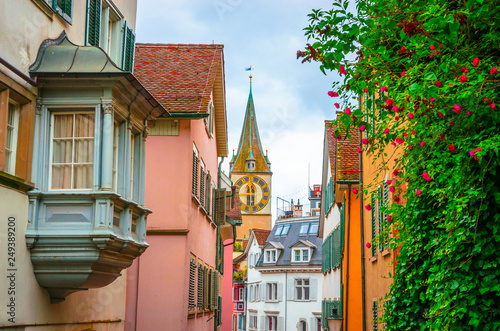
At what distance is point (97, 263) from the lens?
1041cm

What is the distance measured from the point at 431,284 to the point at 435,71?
2.33 metres

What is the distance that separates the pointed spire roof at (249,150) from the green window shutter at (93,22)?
100690 mm

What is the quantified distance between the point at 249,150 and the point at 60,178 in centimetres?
10399

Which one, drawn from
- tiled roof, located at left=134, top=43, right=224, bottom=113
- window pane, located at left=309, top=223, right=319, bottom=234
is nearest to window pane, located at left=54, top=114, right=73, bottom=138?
tiled roof, located at left=134, top=43, right=224, bottom=113

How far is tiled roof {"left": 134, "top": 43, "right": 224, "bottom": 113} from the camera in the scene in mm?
17406

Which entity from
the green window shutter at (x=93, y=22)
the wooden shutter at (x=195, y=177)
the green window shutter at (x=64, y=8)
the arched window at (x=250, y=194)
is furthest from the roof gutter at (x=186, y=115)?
the arched window at (x=250, y=194)

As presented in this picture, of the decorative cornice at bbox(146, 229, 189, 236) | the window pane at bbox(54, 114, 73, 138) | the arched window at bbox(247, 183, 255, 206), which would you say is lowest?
the decorative cornice at bbox(146, 229, 189, 236)

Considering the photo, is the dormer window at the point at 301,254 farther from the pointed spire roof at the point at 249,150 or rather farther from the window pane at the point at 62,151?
the pointed spire roof at the point at 249,150

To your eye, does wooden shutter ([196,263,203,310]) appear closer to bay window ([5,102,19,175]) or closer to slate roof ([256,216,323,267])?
bay window ([5,102,19,175])

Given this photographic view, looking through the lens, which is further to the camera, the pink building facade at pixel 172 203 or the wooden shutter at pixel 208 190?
the wooden shutter at pixel 208 190

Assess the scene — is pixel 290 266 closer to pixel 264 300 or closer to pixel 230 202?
pixel 264 300

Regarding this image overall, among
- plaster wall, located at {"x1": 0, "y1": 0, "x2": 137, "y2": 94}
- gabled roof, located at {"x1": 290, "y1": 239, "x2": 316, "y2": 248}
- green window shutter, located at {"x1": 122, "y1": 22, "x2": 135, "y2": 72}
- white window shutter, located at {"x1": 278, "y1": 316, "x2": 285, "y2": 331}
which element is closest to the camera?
plaster wall, located at {"x1": 0, "y1": 0, "x2": 137, "y2": 94}

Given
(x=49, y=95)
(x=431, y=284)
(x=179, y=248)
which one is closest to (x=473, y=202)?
(x=431, y=284)

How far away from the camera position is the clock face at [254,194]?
115 meters
